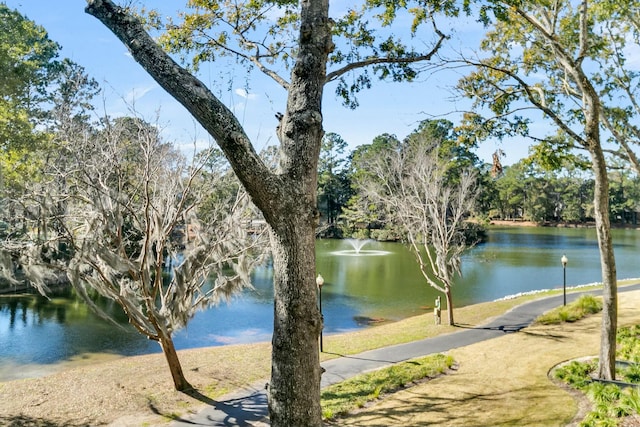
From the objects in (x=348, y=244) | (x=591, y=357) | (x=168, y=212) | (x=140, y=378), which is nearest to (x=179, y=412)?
(x=140, y=378)

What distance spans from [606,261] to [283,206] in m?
5.93

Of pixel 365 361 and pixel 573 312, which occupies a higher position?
pixel 573 312

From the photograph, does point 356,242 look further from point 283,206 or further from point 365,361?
point 283,206

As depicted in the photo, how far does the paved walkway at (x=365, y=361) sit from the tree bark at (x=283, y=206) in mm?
4440

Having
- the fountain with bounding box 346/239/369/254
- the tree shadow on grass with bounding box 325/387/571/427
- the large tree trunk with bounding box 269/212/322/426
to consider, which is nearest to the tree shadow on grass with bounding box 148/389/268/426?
the tree shadow on grass with bounding box 325/387/571/427

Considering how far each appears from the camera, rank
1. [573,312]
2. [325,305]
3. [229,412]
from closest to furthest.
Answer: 1. [229,412]
2. [573,312]
3. [325,305]

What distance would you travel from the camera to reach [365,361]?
10.8 metres

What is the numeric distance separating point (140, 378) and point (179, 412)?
7.69ft

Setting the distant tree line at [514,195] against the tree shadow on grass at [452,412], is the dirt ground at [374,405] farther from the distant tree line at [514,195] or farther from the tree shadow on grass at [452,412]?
the distant tree line at [514,195]

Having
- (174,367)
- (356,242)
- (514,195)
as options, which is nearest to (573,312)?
(174,367)

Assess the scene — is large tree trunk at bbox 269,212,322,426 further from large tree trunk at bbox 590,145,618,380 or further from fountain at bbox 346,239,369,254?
fountain at bbox 346,239,369,254

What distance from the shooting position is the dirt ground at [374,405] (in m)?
7.36

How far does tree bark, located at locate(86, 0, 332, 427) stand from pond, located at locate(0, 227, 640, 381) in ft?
19.0

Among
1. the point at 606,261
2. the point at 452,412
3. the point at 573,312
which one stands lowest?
the point at 452,412
